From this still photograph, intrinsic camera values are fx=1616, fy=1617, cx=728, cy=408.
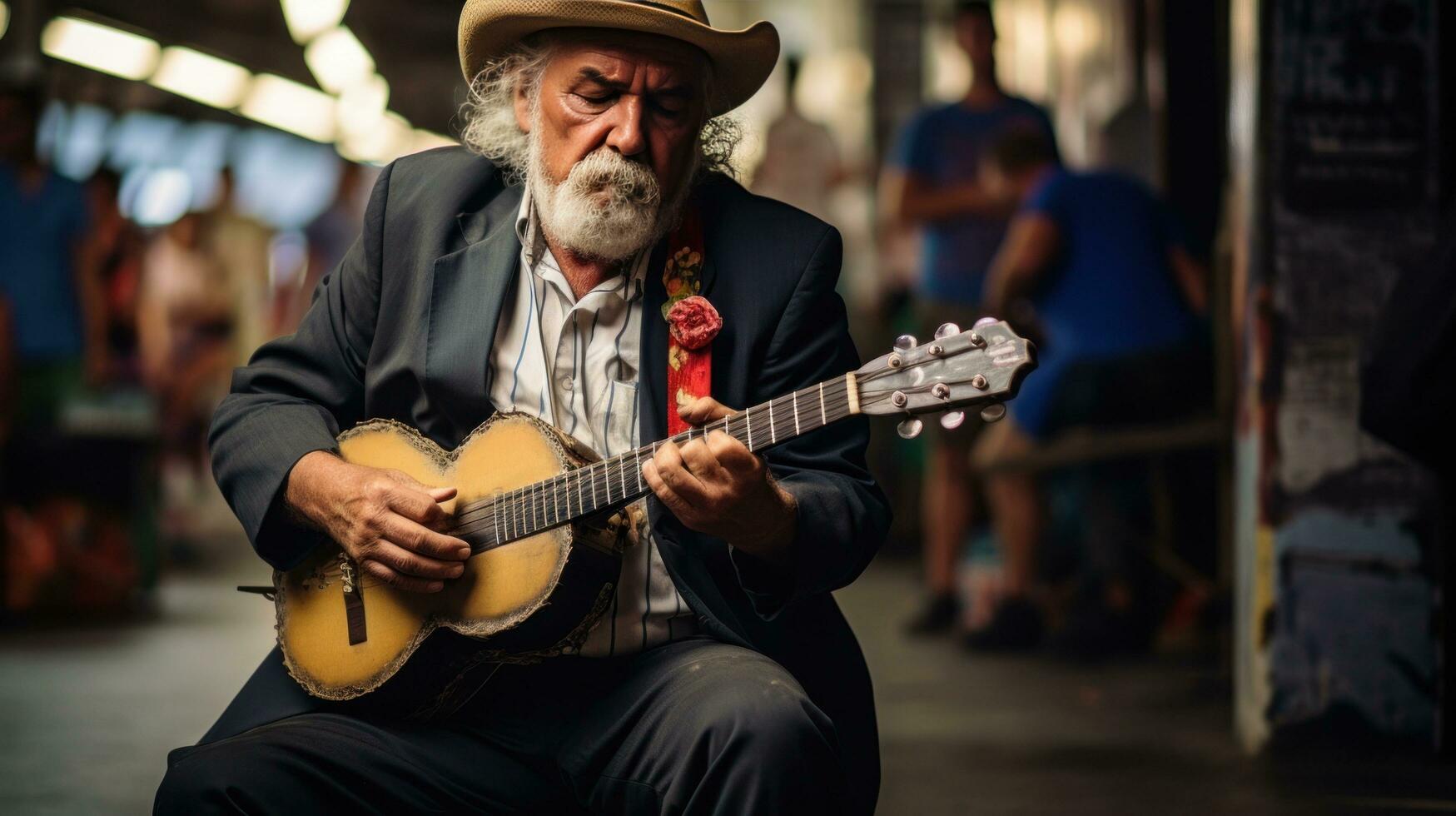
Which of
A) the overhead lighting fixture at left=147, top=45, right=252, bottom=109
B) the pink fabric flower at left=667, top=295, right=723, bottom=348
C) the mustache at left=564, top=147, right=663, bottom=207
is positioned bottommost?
the pink fabric flower at left=667, top=295, right=723, bottom=348

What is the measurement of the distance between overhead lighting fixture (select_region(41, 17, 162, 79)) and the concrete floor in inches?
159

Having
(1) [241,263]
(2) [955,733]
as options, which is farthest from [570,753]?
(1) [241,263]

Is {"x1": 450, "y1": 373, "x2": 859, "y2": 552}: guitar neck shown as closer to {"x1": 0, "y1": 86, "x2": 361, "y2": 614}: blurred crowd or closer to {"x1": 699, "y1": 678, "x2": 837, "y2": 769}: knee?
{"x1": 699, "y1": 678, "x2": 837, "y2": 769}: knee

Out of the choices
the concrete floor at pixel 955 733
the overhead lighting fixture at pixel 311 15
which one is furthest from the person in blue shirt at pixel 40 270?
the overhead lighting fixture at pixel 311 15

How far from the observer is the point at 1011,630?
6477mm

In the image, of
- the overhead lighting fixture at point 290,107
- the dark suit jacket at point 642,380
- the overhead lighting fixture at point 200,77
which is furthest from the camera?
the overhead lighting fixture at point 290,107

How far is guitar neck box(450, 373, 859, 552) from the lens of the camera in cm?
209

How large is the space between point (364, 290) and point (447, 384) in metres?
0.24

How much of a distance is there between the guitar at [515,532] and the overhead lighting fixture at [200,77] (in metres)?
8.55

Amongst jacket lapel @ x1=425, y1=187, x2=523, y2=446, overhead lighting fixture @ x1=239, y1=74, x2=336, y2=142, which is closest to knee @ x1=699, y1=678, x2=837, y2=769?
jacket lapel @ x1=425, y1=187, x2=523, y2=446

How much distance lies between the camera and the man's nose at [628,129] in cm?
243

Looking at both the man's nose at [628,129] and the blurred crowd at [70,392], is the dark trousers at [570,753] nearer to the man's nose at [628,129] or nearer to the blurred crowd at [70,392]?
the man's nose at [628,129]

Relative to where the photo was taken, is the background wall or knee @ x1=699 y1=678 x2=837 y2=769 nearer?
knee @ x1=699 y1=678 x2=837 y2=769

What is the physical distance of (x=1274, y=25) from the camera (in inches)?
171
